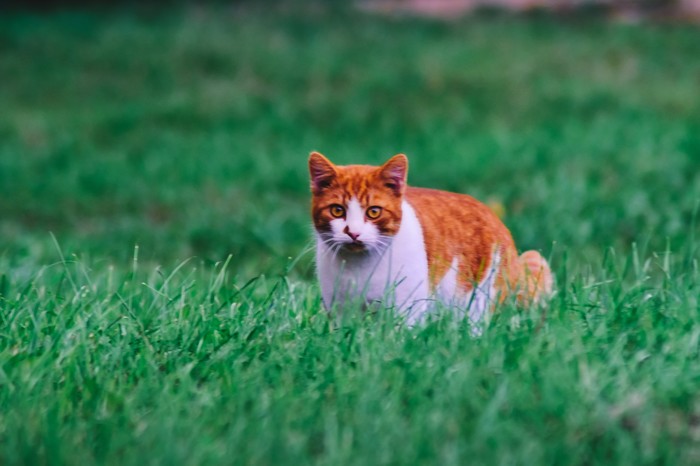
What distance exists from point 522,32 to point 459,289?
1151 cm

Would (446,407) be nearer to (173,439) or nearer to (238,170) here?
(173,439)

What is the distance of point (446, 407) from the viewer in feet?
9.84

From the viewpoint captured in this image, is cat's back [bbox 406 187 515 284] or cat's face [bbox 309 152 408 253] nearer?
cat's face [bbox 309 152 408 253]

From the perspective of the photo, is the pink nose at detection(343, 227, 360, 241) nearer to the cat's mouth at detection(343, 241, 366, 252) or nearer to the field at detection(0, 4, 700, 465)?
the cat's mouth at detection(343, 241, 366, 252)

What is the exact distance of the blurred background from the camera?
7.29 m

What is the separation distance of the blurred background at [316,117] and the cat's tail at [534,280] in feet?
1.95

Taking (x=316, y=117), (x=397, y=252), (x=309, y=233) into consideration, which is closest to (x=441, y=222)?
(x=397, y=252)

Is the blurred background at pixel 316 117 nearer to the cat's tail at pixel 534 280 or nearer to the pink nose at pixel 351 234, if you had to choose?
the cat's tail at pixel 534 280

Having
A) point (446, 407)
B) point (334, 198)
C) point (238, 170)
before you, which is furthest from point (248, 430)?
point (238, 170)

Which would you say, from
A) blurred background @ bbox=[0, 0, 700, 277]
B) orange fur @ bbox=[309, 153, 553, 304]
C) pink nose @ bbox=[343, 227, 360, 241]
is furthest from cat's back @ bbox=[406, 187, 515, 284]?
blurred background @ bbox=[0, 0, 700, 277]

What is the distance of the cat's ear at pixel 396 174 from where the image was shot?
11.9ft

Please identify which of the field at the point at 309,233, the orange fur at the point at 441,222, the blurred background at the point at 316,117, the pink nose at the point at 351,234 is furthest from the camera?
the blurred background at the point at 316,117

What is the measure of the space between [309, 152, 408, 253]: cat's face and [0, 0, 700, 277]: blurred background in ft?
4.18

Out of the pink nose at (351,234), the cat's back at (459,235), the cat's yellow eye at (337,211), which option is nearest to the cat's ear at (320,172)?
the cat's yellow eye at (337,211)
